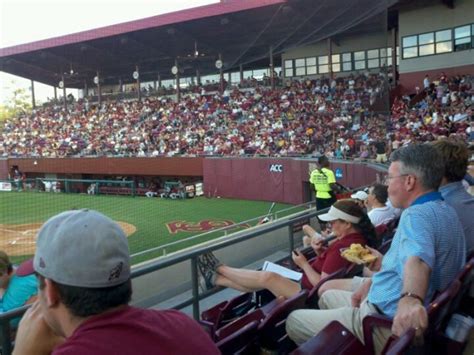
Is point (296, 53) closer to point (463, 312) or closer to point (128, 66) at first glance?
point (128, 66)

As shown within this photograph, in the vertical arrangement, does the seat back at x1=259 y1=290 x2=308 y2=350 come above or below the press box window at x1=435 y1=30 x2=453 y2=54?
below

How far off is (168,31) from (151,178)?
7699mm

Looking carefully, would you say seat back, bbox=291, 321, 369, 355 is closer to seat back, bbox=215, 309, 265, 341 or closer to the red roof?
seat back, bbox=215, 309, 265, 341

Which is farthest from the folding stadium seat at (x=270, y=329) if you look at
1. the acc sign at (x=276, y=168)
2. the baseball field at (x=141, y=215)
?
the acc sign at (x=276, y=168)

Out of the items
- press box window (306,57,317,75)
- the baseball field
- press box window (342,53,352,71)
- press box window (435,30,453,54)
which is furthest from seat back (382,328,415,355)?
press box window (306,57,317,75)

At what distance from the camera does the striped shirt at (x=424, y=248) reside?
6.54 ft

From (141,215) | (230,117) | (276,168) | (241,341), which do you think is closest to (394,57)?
(230,117)

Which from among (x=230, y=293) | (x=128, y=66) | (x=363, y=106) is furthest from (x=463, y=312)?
(x=128, y=66)

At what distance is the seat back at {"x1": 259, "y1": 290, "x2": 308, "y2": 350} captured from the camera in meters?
2.19

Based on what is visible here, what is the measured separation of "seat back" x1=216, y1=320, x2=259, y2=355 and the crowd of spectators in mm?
11473

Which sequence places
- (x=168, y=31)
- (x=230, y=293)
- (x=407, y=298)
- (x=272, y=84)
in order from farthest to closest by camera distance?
(x=272, y=84), (x=168, y=31), (x=230, y=293), (x=407, y=298)

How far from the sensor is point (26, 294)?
9.85ft

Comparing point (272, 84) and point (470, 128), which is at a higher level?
point (272, 84)

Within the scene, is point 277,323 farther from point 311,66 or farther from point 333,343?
point 311,66
